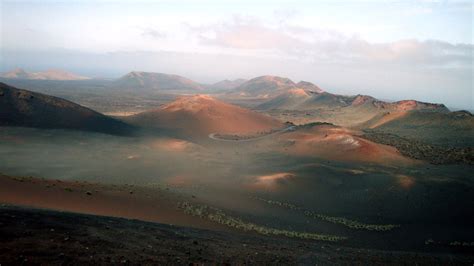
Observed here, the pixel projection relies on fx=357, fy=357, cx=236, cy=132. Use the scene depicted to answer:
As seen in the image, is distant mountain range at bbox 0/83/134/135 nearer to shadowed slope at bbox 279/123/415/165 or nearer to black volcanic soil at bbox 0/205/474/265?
shadowed slope at bbox 279/123/415/165

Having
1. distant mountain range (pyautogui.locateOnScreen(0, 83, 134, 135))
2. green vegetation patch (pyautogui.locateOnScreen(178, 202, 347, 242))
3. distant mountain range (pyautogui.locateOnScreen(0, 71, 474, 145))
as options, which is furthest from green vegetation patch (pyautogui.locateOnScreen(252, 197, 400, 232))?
distant mountain range (pyautogui.locateOnScreen(0, 71, 474, 145))

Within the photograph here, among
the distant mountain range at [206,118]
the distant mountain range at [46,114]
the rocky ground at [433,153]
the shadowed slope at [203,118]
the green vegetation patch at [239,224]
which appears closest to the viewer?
the green vegetation patch at [239,224]

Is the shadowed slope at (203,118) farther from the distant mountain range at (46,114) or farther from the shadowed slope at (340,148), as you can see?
the shadowed slope at (340,148)

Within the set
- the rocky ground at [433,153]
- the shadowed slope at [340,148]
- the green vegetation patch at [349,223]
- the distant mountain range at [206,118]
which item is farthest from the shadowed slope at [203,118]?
the green vegetation patch at [349,223]

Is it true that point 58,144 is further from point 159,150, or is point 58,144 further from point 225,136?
point 225,136

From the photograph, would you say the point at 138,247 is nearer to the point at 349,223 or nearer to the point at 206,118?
the point at 349,223
